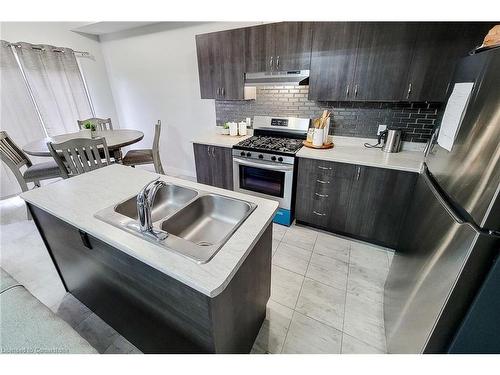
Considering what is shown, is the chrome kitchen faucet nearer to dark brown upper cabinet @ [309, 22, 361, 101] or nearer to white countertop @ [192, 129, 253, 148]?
white countertop @ [192, 129, 253, 148]

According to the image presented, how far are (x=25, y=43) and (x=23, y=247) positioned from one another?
2993 mm

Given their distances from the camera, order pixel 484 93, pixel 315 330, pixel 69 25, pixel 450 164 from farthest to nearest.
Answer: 1. pixel 69 25
2. pixel 315 330
3. pixel 450 164
4. pixel 484 93

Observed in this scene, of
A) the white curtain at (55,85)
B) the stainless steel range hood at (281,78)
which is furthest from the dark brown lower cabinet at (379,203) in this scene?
the white curtain at (55,85)

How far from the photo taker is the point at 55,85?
3.59m

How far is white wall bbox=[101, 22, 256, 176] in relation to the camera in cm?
332

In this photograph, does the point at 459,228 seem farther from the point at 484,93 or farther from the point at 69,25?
the point at 69,25

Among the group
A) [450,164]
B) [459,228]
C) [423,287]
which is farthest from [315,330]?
[450,164]

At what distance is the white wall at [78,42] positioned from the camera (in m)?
3.15

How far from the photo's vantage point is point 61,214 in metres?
1.16

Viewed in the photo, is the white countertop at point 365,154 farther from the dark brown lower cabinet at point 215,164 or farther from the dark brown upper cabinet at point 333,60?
the dark brown upper cabinet at point 333,60

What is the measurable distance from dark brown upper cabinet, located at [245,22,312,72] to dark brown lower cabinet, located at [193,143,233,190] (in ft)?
3.39

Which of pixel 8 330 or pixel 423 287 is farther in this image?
pixel 423 287

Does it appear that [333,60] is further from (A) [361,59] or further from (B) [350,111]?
(B) [350,111]
